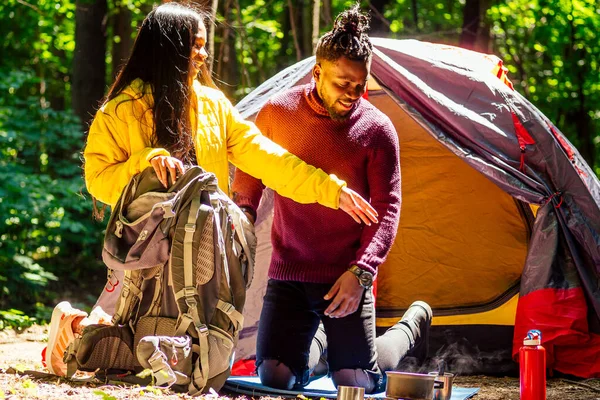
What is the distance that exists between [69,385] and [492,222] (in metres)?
3.07

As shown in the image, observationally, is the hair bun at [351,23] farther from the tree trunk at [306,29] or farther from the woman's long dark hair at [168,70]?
the tree trunk at [306,29]

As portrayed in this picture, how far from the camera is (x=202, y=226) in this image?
9.91 feet

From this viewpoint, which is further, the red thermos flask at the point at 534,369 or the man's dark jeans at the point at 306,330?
the man's dark jeans at the point at 306,330

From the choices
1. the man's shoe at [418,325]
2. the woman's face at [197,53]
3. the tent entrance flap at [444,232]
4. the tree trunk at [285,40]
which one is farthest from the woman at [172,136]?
the tree trunk at [285,40]

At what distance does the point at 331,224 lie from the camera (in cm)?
349

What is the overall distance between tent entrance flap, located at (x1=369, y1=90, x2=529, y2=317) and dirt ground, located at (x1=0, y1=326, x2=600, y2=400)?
0.75m

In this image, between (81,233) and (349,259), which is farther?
(81,233)

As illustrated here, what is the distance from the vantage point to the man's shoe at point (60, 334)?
129 inches

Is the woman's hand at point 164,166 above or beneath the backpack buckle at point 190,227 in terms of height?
→ above

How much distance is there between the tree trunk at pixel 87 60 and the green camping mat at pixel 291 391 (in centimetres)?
668

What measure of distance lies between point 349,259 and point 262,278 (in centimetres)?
139

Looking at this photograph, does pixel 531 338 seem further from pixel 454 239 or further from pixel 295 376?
pixel 454 239

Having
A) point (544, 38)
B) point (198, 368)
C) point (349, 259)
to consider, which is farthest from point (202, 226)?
point (544, 38)

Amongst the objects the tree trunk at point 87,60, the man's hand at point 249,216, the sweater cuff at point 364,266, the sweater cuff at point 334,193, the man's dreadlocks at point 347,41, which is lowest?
the sweater cuff at point 364,266
